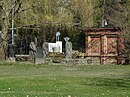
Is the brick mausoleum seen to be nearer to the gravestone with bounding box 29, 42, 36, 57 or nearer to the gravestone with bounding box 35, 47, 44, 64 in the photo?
the gravestone with bounding box 29, 42, 36, 57

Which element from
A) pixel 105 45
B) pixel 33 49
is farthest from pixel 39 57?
pixel 105 45

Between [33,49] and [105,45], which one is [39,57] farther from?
[105,45]

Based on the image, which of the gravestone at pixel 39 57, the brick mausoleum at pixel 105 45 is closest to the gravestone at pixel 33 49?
the gravestone at pixel 39 57

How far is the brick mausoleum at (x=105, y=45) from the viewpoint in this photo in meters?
50.6

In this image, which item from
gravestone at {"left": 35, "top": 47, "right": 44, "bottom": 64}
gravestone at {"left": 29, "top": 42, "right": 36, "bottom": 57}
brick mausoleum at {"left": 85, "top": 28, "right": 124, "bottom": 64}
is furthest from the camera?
brick mausoleum at {"left": 85, "top": 28, "right": 124, "bottom": 64}

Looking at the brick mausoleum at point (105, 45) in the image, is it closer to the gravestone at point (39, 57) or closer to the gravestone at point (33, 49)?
the gravestone at point (33, 49)

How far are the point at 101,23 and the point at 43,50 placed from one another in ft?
74.8

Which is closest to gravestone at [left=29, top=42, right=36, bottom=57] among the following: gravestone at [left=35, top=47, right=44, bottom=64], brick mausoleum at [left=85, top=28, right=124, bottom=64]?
gravestone at [left=35, top=47, right=44, bottom=64]

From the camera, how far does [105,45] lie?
5178cm

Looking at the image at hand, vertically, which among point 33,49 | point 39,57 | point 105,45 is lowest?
point 39,57

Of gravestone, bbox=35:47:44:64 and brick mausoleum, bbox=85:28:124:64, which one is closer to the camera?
gravestone, bbox=35:47:44:64

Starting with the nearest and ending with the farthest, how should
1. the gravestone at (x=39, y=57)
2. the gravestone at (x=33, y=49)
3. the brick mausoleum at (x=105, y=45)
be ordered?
1. the gravestone at (x=39, y=57)
2. the gravestone at (x=33, y=49)
3. the brick mausoleum at (x=105, y=45)

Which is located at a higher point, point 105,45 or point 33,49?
point 105,45

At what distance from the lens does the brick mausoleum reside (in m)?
50.6
